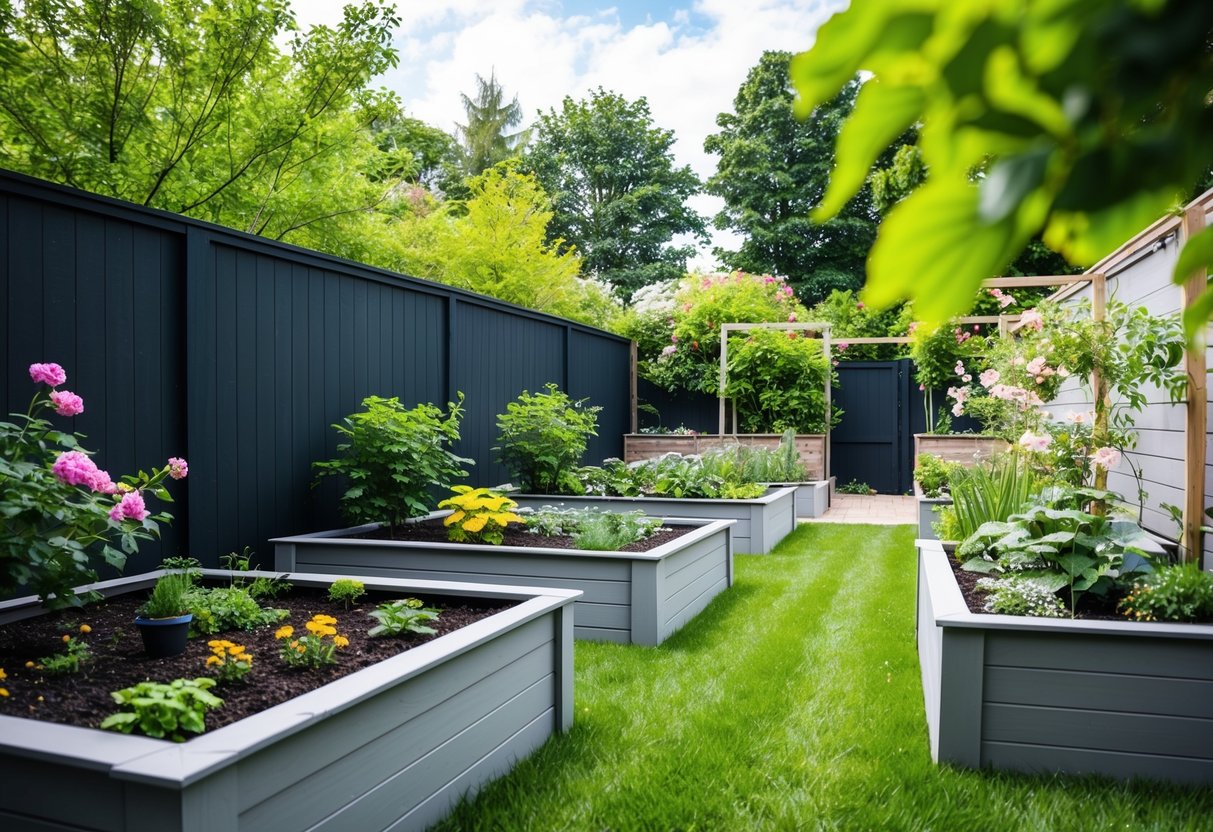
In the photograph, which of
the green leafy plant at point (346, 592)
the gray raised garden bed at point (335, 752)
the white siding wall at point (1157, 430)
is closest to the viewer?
the gray raised garden bed at point (335, 752)

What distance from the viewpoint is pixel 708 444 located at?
9984mm

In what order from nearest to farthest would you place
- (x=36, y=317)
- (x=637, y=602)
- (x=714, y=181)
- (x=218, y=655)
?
(x=218, y=655)
(x=36, y=317)
(x=637, y=602)
(x=714, y=181)

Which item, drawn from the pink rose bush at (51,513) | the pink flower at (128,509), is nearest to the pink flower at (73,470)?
the pink rose bush at (51,513)

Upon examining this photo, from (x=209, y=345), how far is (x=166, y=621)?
2.05 meters

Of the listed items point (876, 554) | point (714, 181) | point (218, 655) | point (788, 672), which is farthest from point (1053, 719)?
point (714, 181)

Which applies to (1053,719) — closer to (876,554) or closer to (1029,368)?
(1029,368)

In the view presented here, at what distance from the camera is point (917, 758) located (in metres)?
2.64

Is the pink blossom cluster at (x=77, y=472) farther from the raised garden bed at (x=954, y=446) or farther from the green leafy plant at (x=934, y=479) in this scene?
the raised garden bed at (x=954, y=446)

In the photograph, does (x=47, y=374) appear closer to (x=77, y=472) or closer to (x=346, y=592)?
(x=77, y=472)

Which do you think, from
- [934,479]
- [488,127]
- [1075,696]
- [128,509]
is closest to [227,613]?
[128,509]

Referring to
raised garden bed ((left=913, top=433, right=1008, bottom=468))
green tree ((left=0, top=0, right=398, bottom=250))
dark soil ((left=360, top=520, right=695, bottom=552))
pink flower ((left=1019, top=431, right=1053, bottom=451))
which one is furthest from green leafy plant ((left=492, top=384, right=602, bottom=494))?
raised garden bed ((left=913, top=433, right=1008, bottom=468))

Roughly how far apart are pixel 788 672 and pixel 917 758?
898mm

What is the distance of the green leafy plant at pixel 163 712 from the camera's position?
1771 millimetres

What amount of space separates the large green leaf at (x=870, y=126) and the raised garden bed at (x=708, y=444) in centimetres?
926
